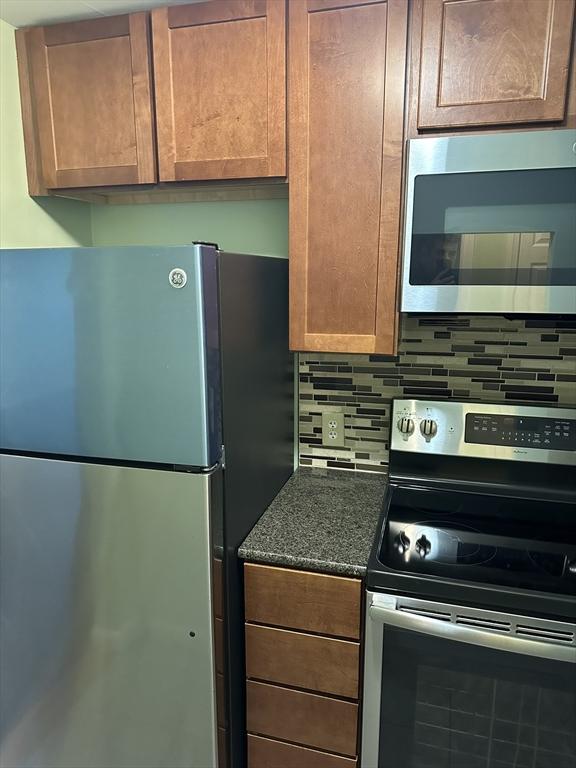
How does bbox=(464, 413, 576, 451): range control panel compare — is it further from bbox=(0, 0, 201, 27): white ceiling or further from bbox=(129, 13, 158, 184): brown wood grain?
bbox=(0, 0, 201, 27): white ceiling

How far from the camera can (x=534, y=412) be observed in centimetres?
156

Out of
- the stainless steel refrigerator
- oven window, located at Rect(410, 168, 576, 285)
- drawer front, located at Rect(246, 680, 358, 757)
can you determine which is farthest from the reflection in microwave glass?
drawer front, located at Rect(246, 680, 358, 757)

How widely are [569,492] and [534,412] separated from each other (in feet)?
0.87

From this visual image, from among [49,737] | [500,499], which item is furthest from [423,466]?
[49,737]

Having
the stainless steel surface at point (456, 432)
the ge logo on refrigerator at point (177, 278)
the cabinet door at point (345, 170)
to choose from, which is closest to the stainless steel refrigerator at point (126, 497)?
the ge logo on refrigerator at point (177, 278)

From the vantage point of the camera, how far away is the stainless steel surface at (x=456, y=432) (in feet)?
5.12

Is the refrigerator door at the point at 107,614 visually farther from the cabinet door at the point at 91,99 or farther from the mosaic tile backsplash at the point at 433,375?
the cabinet door at the point at 91,99

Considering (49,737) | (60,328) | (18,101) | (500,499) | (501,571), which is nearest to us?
(60,328)

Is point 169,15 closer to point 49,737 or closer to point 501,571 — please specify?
point 501,571

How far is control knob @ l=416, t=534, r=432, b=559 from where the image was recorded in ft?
4.49

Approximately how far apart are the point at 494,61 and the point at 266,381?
95 centimetres

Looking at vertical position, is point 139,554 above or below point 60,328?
below

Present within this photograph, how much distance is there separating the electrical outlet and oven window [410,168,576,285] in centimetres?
63

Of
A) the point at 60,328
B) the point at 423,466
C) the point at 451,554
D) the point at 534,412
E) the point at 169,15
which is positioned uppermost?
the point at 169,15
